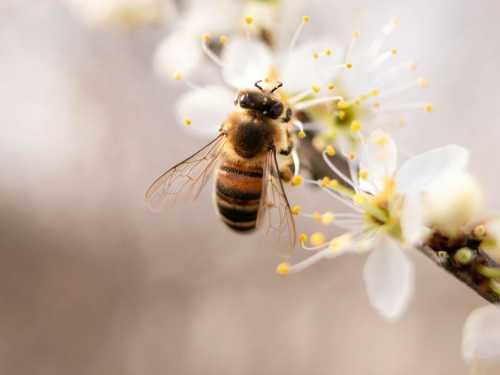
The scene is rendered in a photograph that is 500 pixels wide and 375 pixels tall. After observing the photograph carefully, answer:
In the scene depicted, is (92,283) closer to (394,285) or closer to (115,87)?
(115,87)

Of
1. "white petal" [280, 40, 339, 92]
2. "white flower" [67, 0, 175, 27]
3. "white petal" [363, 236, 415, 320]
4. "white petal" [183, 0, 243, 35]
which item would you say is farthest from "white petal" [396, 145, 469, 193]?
"white flower" [67, 0, 175, 27]

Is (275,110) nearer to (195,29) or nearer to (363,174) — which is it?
(363,174)

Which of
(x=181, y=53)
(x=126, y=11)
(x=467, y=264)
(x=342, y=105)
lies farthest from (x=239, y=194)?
(x=126, y=11)

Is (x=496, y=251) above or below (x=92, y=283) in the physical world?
above

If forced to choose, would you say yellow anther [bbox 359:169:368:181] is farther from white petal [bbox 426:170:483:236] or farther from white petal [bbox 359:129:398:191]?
white petal [bbox 426:170:483:236]

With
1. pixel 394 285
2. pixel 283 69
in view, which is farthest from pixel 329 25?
pixel 394 285

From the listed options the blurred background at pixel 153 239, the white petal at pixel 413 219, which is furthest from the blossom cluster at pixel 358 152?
the blurred background at pixel 153 239

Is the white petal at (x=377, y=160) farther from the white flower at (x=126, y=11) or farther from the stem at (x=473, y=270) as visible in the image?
the white flower at (x=126, y=11)
